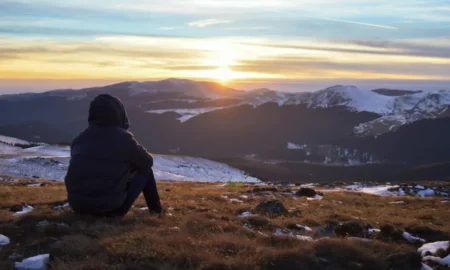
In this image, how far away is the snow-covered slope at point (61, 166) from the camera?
220 feet

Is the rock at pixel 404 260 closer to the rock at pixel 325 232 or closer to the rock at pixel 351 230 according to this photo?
the rock at pixel 325 232

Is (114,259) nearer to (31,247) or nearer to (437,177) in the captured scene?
(31,247)

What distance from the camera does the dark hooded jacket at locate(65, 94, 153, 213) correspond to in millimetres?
9531

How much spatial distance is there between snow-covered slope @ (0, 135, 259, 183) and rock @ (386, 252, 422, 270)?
61.5 m

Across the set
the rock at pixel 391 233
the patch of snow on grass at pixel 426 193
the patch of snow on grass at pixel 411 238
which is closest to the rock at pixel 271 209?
the rock at pixel 391 233

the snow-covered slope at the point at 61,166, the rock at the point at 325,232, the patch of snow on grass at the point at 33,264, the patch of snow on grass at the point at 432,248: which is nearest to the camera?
the patch of snow on grass at the point at 33,264

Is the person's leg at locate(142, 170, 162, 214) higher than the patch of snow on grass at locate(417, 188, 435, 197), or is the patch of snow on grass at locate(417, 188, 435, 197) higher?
the person's leg at locate(142, 170, 162, 214)

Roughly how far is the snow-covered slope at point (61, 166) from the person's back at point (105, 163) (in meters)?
57.5

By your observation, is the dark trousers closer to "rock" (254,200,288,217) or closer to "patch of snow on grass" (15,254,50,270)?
"patch of snow on grass" (15,254,50,270)

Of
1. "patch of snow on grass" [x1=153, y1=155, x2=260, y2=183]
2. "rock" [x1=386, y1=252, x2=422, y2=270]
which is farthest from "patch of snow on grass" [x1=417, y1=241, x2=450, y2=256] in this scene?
"patch of snow on grass" [x1=153, y1=155, x2=260, y2=183]

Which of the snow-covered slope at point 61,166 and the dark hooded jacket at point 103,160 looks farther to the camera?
the snow-covered slope at point 61,166

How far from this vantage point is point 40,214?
10.6 metres

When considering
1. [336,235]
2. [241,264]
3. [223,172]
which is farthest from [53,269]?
[223,172]

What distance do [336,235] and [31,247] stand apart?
6.33 meters
